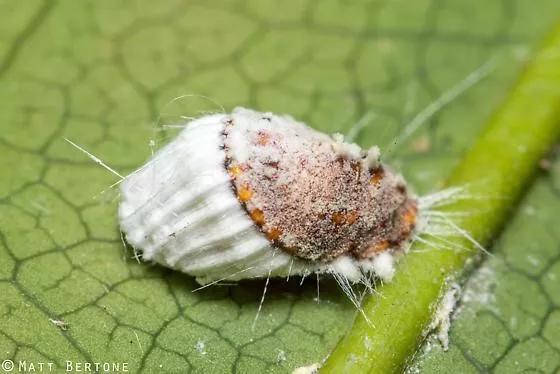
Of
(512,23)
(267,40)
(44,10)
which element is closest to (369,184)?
(267,40)

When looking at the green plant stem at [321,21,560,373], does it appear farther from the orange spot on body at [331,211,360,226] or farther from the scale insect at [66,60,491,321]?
the orange spot on body at [331,211,360,226]

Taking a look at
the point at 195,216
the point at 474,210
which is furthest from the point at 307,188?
the point at 474,210

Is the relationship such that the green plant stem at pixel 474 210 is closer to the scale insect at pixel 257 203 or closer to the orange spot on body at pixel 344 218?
the scale insect at pixel 257 203

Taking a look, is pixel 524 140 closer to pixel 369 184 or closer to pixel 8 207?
pixel 369 184

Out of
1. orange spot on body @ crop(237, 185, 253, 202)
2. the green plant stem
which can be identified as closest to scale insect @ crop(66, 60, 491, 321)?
orange spot on body @ crop(237, 185, 253, 202)

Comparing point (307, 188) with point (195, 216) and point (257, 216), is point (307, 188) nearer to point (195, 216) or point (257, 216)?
point (257, 216)

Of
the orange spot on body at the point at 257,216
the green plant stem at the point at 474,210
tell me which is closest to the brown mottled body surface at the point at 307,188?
the orange spot on body at the point at 257,216
